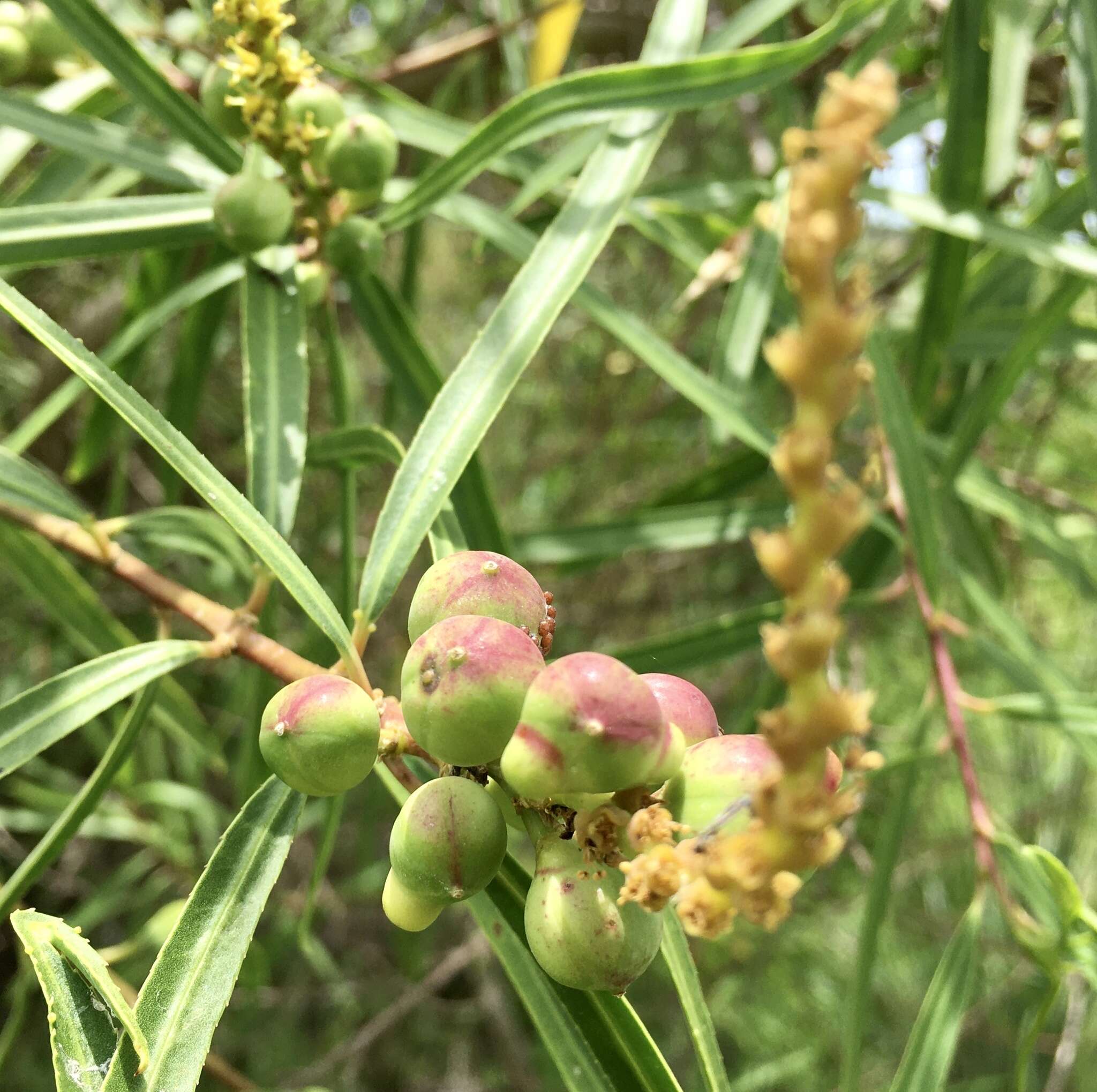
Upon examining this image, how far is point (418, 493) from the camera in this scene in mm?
786

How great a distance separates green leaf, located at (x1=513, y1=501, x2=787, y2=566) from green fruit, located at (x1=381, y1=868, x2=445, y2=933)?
30.4 inches

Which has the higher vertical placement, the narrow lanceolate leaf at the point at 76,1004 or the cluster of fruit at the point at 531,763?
the cluster of fruit at the point at 531,763

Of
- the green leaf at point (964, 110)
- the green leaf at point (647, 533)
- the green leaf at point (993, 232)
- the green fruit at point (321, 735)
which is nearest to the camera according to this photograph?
the green fruit at point (321, 735)

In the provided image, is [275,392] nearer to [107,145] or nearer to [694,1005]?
[107,145]

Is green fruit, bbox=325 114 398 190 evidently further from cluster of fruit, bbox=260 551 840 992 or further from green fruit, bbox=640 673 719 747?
green fruit, bbox=640 673 719 747

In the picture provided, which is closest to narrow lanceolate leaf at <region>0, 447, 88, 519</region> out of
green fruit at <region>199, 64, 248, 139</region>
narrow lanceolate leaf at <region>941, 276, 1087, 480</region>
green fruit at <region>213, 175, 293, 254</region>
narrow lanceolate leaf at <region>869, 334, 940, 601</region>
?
green fruit at <region>213, 175, 293, 254</region>

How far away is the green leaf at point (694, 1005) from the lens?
0.68 meters

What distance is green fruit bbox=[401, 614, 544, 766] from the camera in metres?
0.56

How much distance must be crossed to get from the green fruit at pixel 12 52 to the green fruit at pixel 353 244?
60 centimetres

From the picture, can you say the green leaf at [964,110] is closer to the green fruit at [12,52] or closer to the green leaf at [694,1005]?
the green leaf at [694,1005]

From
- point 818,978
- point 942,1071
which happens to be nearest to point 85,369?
point 942,1071

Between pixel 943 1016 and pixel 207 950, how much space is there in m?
0.76

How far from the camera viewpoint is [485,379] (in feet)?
2.66

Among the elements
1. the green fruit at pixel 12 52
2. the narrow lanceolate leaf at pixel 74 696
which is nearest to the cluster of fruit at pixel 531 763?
the narrow lanceolate leaf at pixel 74 696
